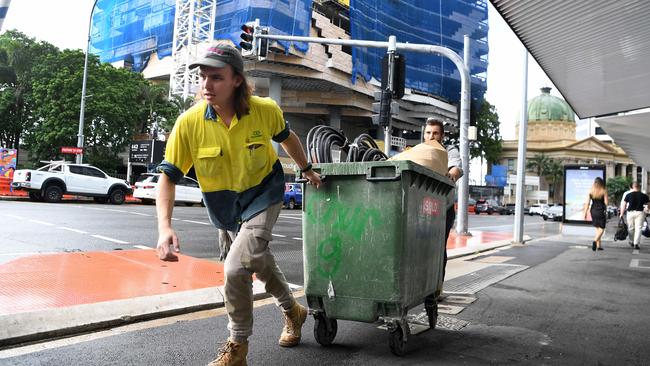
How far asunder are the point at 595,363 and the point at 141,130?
41162mm

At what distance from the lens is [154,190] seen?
77.9 ft

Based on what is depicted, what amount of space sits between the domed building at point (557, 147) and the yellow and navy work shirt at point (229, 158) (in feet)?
316

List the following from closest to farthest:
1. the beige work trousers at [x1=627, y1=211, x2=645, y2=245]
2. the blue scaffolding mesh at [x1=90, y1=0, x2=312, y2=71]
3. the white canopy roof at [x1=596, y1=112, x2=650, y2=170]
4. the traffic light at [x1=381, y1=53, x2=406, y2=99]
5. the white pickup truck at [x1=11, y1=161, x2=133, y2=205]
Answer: the traffic light at [x1=381, y1=53, x2=406, y2=99] < the beige work trousers at [x1=627, y1=211, x2=645, y2=245] < the white canopy roof at [x1=596, y1=112, x2=650, y2=170] < the white pickup truck at [x1=11, y1=161, x2=133, y2=205] < the blue scaffolding mesh at [x1=90, y1=0, x2=312, y2=71]

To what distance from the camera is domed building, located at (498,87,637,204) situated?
316ft

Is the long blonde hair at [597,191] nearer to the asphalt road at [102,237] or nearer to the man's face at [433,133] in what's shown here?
the asphalt road at [102,237]

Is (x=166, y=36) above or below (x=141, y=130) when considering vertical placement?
above

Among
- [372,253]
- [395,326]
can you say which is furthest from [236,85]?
[395,326]

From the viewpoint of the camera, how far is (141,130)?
134ft

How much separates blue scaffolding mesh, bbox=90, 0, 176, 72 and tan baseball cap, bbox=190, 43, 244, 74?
49.6 metres

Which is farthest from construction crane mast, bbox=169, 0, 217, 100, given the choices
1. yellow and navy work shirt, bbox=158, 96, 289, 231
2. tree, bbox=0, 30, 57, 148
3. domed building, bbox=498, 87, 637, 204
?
domed building, bbox=498, 87, 637, 204

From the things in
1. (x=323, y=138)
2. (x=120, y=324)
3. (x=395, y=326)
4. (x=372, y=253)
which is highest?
(x=323, y=138)

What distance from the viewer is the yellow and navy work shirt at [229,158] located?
9.38 feet

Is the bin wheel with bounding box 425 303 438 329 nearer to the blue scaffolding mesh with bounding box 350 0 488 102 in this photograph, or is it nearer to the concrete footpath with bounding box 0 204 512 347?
the concrete footpath with bounding box 0 204 512 347

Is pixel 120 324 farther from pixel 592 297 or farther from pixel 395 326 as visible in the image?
pixel 592 297
